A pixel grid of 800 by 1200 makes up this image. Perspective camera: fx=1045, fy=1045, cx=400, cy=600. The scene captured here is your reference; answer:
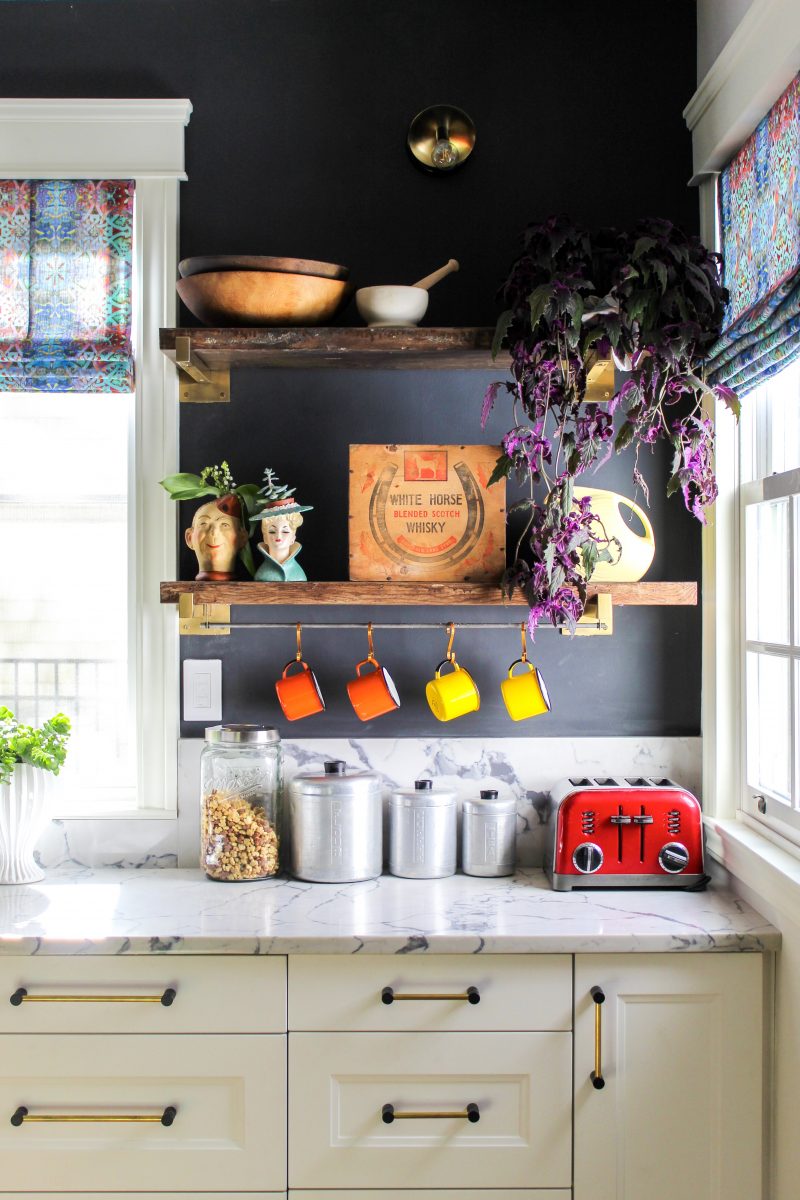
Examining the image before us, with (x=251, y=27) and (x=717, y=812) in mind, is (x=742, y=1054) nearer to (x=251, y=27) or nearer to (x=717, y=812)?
(x=717, y=812)

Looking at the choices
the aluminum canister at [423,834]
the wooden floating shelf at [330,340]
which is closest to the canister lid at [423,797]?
the aluminum canister at [423,834]

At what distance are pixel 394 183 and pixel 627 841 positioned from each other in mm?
1542

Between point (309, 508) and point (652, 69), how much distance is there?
4.20 ft

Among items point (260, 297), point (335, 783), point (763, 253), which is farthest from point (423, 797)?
point (763, 253)

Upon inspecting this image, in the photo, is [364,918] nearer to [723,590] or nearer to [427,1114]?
[427,1114]

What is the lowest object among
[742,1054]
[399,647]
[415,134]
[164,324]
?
[742,1054]

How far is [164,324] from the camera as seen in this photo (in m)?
2.37

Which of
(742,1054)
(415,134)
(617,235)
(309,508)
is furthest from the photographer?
(415,134)

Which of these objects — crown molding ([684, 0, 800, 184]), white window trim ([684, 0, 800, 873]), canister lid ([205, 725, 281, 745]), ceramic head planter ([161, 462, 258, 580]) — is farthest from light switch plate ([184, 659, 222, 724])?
crown molding ([684, 0, 800, 184])

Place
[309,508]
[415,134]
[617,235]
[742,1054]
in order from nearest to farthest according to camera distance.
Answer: [742,1054] → [617,235] → [309,508] → [415,134]

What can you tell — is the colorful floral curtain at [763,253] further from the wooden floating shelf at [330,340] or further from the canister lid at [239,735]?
the canister lid at [239,735]

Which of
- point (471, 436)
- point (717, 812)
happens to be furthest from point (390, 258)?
point (717, 812)

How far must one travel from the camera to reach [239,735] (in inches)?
87.7

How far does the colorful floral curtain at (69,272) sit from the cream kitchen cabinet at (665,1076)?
5.40ft
